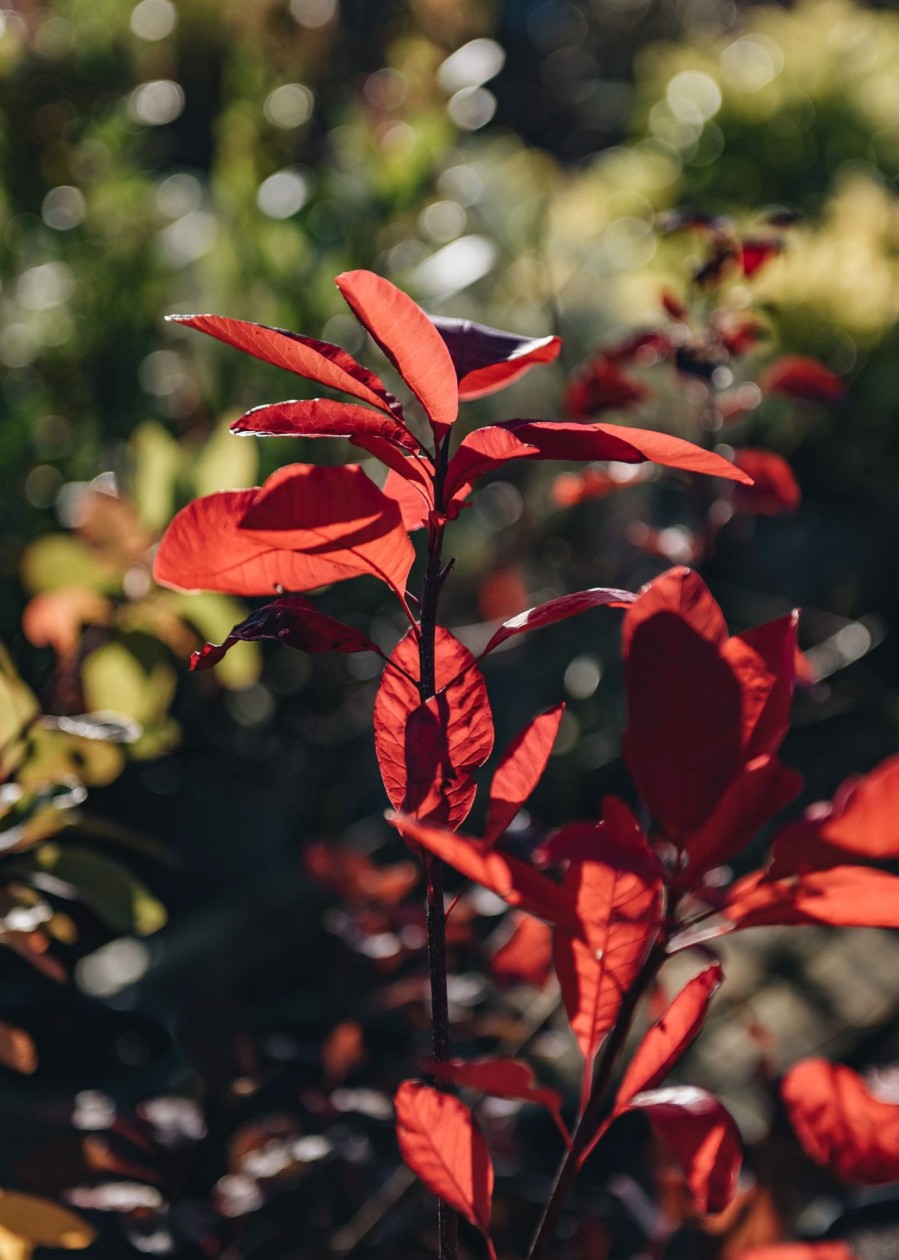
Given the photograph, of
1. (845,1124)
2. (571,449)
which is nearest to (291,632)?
(571,449)

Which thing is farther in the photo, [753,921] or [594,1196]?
[594,1196]

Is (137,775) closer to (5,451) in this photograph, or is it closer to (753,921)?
(5,451)

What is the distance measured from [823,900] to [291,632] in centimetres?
26

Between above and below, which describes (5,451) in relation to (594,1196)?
above

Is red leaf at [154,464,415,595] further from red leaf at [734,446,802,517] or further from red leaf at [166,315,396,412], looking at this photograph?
red leaf at [734,446,802,517]

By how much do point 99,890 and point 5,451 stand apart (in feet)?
2.86

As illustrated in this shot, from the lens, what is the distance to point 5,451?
1.47 meters

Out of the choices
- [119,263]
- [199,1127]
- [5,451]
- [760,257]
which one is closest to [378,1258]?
[199,1127]

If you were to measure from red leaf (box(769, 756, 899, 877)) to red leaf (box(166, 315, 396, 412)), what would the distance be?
0.85 feet

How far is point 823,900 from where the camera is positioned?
454 millimetres

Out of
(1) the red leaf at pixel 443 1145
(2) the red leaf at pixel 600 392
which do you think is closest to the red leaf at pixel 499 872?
(1) the red leaf at pixel 443 1145

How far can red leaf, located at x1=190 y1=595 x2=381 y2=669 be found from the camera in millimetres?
464

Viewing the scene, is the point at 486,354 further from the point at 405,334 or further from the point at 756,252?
the point at 756,252

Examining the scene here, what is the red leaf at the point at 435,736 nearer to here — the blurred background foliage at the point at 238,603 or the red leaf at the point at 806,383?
the blurred background foliage at the point at 238,603
